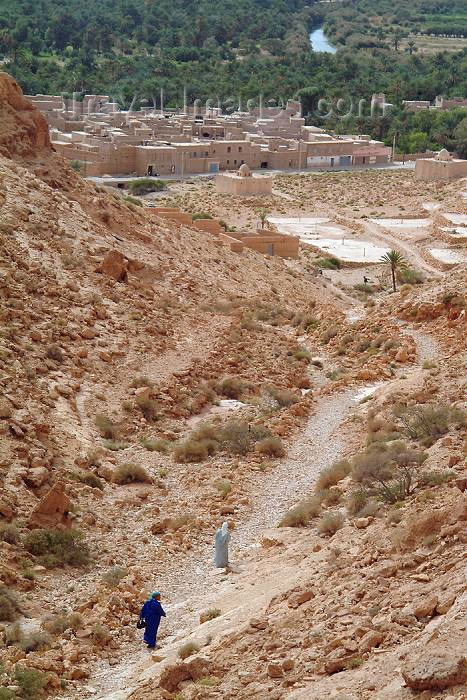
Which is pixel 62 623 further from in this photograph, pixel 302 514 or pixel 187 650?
pixel 302 514

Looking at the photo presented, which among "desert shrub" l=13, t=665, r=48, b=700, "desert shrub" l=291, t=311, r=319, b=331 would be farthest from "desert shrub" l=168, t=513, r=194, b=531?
"desert shrub" l=291, t=311, r=319, b=331

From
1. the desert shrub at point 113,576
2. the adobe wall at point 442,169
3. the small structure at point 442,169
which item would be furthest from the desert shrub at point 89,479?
the adobe wall at point 442,169

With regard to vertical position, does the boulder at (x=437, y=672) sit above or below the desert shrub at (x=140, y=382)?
above

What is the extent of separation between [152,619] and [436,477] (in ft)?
10.2

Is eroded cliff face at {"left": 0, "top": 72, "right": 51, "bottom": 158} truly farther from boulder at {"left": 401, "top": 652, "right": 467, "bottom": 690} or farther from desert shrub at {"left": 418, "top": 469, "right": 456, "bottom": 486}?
A: boulder at {"left": 401, "top": 652, "right": 467, "bottom": 690}

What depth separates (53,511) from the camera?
1391 cm

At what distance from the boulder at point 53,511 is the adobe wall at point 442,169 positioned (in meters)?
50.2

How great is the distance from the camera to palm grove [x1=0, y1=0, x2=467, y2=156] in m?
86.8

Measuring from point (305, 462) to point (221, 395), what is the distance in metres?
3.73

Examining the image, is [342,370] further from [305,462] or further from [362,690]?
[362,690]

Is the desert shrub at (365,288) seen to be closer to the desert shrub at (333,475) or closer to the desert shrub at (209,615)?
the desert shrub at (333,475)

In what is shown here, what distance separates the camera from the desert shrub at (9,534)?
1310 cm

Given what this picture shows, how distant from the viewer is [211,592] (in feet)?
40.9

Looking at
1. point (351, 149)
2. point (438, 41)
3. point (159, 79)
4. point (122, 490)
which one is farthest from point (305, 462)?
point (438, 41)
